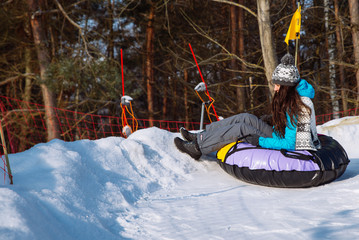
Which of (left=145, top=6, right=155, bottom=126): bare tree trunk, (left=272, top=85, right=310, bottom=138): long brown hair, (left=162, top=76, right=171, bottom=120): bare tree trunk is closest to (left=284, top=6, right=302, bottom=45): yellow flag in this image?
(left=272, top=85, right=310, bottom=138): long brown hair

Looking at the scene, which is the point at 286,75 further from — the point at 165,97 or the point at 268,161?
the point at 165,97

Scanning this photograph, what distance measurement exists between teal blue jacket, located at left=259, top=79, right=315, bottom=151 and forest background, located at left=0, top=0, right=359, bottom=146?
2772 mm

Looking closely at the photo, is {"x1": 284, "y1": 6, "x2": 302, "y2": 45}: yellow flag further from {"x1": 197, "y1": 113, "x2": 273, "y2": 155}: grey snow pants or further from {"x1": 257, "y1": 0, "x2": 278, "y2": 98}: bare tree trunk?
{"x1": 197, "y1": 113, "x2": 273, "y2": 155}: grey snow pants

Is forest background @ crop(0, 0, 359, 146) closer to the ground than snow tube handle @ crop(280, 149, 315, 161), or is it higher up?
higher up

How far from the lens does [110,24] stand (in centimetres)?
1238

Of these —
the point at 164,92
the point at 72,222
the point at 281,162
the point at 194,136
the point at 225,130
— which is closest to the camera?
the point at 72,222

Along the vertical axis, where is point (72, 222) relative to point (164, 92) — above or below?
below

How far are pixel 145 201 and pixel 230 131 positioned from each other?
1402mm

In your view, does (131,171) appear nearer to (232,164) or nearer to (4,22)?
(232,164)

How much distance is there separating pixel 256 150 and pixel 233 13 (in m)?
8.31

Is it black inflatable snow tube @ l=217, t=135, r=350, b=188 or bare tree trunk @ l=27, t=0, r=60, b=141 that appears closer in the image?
black inflatable snow tube @ l=217, t=135, r=350, b=188

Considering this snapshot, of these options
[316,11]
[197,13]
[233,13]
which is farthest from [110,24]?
[316,11]

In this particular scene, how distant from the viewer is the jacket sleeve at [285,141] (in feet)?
10.8

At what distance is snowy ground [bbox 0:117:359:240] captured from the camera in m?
2.09
